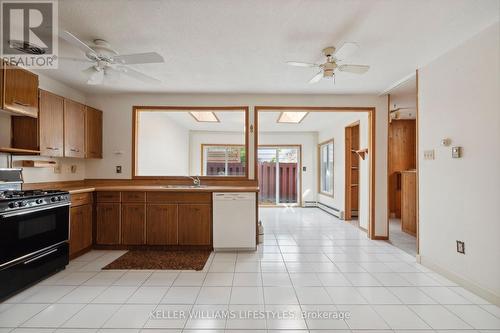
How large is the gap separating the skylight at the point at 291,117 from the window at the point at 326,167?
1283mm

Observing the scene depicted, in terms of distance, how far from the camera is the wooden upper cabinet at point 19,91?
2.41 meters

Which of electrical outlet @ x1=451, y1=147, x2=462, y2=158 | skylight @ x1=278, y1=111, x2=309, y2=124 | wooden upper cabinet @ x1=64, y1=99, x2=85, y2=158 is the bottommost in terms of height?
electrical outlet @ x1=451, y1=147, x2=462, y2=158

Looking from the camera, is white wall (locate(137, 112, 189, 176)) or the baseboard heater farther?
the baseboard heater

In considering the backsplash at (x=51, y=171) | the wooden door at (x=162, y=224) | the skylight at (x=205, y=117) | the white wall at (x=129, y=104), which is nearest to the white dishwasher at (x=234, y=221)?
the wooden door at (x=162, y=224)

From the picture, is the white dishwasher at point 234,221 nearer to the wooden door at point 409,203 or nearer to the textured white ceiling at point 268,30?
the textured white ceiling at point 268,30

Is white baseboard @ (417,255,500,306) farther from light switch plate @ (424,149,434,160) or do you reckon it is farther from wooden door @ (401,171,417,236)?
wooden door @ (401,171,417,236)

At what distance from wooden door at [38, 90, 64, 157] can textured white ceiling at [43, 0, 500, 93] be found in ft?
1.36

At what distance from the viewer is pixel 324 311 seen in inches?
78.9

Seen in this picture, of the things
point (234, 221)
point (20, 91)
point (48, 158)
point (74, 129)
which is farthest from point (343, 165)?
point (20, 91)

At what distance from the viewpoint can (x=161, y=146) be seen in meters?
5.51

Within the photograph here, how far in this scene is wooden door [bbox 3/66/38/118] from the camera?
2.44 m

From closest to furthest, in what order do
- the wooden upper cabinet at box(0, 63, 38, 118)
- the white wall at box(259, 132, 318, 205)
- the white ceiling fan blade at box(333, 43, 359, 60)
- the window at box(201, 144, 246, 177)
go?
the white ceiling fan blade at box(333, 43, 359, 60) < the wooden upper cabinet at box(0, 63, 38, 118) < the white wall at box(259, 132, 318, 205) < the window at box(201, 144, 246, 177)

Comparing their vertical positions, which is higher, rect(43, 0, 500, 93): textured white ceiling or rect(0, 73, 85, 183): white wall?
rect(43, 0, 500, 93): textured white ceiling

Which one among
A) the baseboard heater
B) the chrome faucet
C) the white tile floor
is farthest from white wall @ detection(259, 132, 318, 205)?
the white tile floor
